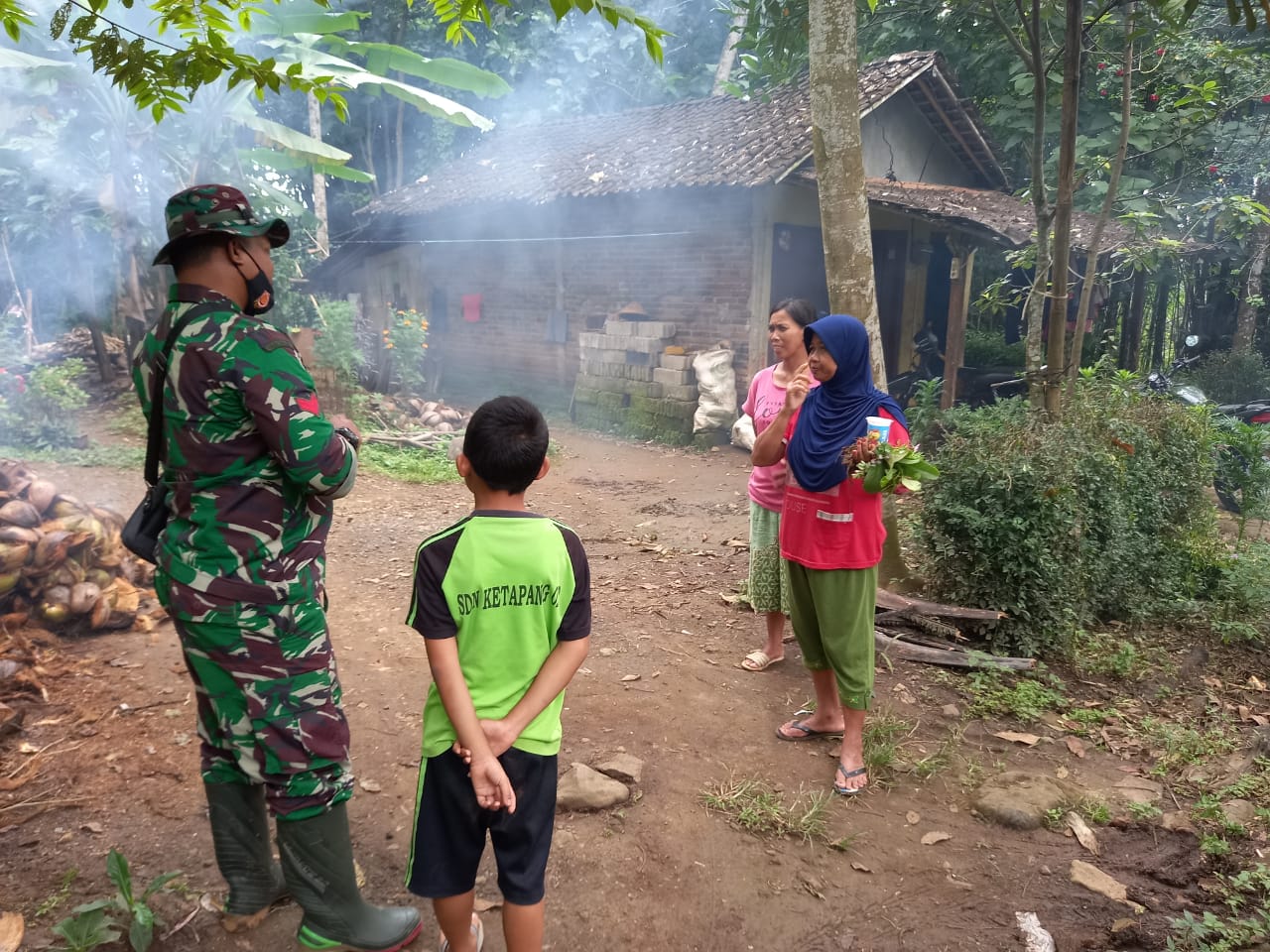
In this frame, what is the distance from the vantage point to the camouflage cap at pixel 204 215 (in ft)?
6.74

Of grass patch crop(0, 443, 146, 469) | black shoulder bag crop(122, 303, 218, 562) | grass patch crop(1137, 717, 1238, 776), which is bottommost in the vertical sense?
grass patch crop(1137, 717, 1238, 776)

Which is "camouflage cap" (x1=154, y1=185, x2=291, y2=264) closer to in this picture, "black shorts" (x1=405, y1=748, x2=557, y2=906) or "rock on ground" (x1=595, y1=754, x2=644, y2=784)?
"black shorts" (x1=405, y1=748, x2=557, y2=906)

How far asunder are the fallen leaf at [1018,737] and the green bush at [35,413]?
28.9 ft

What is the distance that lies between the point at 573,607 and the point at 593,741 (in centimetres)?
180

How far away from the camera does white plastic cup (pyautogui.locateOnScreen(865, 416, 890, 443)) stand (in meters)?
3.19

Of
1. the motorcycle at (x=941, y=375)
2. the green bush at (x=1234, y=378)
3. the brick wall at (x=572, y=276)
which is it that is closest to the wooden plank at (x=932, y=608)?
the brick wall at (x=572, y=276)

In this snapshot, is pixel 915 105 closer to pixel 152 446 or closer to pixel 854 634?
pixel 854 634

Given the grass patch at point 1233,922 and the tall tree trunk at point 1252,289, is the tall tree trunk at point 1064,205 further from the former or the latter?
the tall tree trunk at point 1252,289

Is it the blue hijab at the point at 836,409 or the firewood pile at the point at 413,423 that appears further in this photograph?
the firewood pile at the point at 413,423

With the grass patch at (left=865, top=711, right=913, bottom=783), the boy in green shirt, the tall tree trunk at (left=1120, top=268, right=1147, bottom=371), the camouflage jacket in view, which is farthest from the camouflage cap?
the tall tree trunk at (left=1120, top=268, right=1147, bottom=371)

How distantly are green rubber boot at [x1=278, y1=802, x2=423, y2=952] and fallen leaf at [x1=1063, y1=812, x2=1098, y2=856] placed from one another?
2.47 meters

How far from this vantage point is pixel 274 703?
2.10 metres

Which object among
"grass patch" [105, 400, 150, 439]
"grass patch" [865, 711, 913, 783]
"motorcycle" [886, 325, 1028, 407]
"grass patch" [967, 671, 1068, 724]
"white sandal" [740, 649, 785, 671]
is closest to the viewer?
"grass patch" [865, 711, 913, 783]

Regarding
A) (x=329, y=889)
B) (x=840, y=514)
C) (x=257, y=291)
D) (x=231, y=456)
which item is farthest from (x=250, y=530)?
(x=840, y=514)
